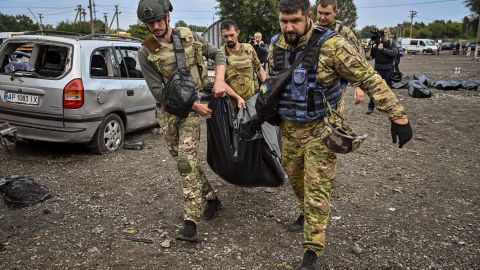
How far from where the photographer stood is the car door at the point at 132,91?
589 centimetres

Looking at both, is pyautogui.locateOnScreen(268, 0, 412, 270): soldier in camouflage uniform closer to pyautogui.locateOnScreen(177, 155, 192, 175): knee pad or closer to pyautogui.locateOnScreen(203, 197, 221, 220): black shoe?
pyautogui.locateOnScreen(177, 155, 192, 175): knee pad

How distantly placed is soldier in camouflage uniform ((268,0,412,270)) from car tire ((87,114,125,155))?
3.29 metres

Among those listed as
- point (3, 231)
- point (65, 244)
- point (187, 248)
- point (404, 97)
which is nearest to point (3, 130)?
point (3, 231)

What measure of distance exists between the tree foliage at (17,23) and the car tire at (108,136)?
50.6 meters

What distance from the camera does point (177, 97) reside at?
10.3 feet

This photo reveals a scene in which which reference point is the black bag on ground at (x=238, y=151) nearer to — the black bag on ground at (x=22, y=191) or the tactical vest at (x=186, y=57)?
the tactical vest at (x=186, y=57)

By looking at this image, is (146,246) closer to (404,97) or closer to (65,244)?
(65,244)

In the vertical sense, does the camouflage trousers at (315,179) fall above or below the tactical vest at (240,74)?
below

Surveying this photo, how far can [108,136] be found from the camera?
5703 millimetres

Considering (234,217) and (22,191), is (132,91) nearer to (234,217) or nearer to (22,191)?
(22,191)

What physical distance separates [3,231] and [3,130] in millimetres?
891

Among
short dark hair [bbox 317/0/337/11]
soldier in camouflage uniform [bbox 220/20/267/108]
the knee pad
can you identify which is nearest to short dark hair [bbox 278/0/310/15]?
the knee pad

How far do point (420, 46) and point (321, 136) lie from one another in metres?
52.2

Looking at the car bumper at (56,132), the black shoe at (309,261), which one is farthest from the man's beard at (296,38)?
the car bumper at (56,132)
